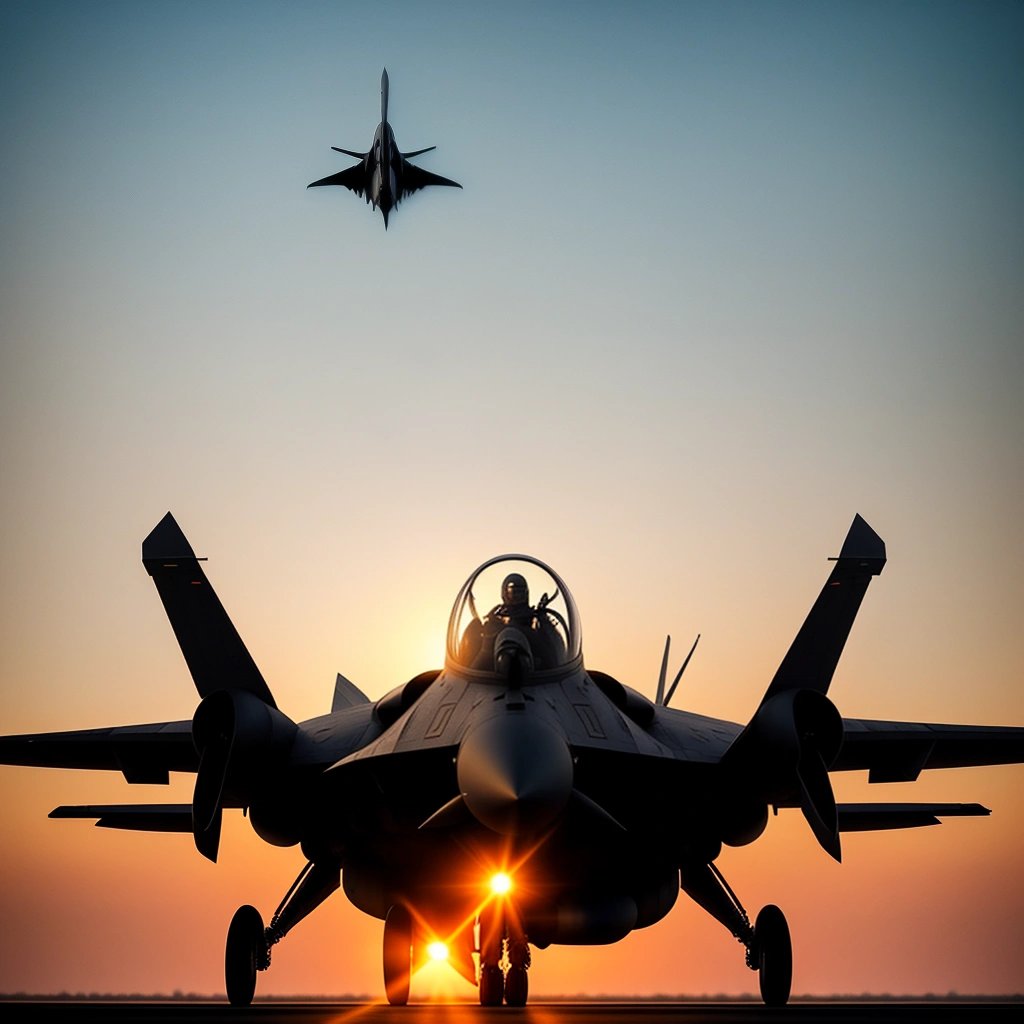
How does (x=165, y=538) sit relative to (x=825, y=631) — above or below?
above

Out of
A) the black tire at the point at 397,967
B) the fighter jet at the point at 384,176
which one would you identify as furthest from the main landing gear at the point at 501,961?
the fighter jet at the point at 384,176

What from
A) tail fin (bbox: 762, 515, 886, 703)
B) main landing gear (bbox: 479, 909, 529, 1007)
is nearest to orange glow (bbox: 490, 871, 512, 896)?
main landing gear (bbox: 479, 909, 529, 1007)

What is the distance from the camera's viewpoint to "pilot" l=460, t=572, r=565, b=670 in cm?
1271

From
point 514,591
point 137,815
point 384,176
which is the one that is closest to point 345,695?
point 137,815

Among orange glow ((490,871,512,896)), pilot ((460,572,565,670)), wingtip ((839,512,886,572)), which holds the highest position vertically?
wingtip ((839,512,886,572))

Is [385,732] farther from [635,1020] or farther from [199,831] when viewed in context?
[635,1020]

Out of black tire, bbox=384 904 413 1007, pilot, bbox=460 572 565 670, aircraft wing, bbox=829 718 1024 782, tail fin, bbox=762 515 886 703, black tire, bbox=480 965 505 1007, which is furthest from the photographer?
aircraft wing, bbox=829 718 1024 782

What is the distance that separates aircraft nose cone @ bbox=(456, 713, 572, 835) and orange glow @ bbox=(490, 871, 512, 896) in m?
1.40

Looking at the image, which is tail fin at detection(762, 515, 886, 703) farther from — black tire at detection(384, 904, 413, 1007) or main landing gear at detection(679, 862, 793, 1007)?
black tire at detection(384, 904, 413, 1007)

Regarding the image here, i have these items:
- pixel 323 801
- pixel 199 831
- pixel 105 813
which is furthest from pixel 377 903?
pixel 105 813

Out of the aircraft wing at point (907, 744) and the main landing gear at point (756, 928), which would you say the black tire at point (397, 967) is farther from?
the aircraft wing at point (907, 744)

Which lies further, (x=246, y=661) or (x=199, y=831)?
(x=246, y=661)

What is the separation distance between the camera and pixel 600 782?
12.2 metres

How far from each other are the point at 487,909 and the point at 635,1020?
11.4ft
